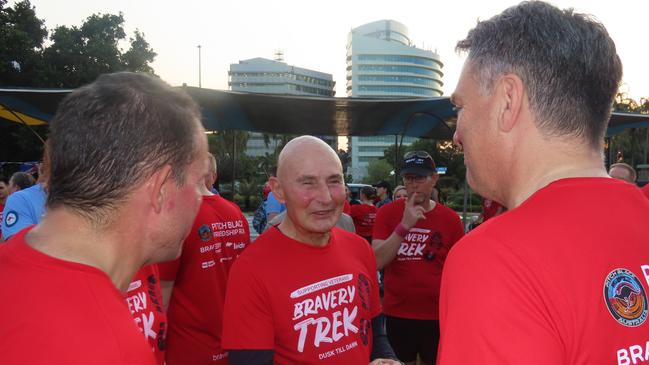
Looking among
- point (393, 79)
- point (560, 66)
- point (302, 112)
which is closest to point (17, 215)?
point (302, 112)

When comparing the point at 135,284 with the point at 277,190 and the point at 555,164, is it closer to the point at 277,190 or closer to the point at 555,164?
the point at 277,190

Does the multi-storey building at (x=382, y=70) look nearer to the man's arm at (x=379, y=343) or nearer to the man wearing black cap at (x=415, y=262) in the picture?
the man wearing black cap at (x=415, y=262)

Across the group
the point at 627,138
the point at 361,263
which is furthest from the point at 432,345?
the point at 627,138

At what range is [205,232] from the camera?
12.2 feet

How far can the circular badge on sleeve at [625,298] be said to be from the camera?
1023 millimetres

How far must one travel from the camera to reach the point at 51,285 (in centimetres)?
106

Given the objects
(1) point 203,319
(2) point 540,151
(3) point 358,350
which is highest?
(2) point 540,151

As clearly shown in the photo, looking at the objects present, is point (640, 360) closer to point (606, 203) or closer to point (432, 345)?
point (606, 203)

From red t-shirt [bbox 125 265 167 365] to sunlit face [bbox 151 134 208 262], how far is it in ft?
2.51

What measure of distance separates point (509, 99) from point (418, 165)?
3651 millimetres

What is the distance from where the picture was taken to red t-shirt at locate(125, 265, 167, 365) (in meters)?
2.06

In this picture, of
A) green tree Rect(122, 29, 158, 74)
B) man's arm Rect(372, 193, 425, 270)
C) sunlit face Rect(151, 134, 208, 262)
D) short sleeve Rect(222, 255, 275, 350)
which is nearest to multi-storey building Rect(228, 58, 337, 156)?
green tree Rect(122, 29, 158, 74)

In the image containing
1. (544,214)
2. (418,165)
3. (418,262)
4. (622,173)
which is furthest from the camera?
(622,173)

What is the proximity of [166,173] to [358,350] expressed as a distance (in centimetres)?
158
